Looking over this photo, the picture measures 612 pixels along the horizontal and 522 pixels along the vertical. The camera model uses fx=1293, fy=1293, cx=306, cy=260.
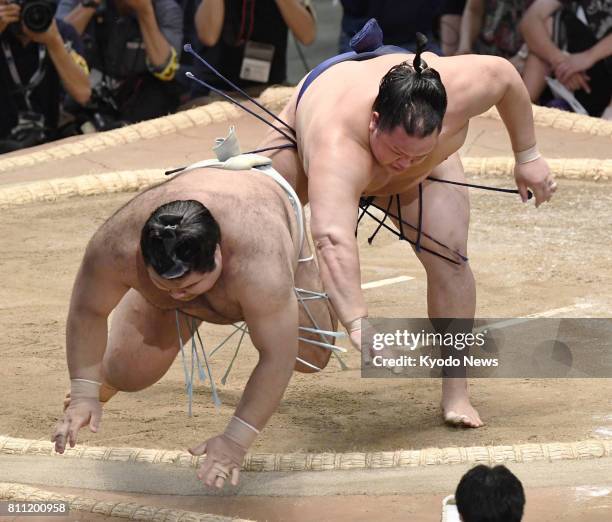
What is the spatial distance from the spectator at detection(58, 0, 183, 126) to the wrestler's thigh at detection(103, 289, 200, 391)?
309 centimetres

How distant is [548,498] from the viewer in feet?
8.00

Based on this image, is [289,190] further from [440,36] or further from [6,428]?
[440,36]

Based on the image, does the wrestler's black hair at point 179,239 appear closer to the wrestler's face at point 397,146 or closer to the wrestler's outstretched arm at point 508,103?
the wrestler's face at point 397,146

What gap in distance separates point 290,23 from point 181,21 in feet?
1.71

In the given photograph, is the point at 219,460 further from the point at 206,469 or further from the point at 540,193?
the point at 540,193

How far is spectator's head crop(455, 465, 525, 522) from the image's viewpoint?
1713 mm

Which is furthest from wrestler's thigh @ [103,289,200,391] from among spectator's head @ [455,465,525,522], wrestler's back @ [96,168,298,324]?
spectator's head @ [455,465,525,522]

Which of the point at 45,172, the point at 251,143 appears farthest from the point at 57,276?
the point at 251,143

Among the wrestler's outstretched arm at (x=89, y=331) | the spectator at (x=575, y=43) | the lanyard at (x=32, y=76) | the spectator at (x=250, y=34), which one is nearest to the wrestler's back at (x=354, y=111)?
the wrestler's outstretched arm at (x=89, y=331)

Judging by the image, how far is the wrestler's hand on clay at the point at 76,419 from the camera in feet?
8.00

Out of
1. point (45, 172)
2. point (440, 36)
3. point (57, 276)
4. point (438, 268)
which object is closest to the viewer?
point (438, 268)

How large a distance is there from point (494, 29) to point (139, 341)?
3.81 metres

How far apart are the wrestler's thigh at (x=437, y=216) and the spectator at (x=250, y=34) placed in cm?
282

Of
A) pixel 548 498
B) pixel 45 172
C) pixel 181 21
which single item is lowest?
pixel 45 172
